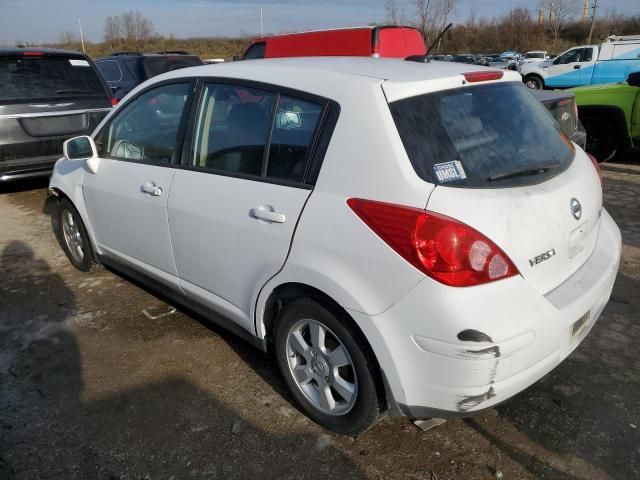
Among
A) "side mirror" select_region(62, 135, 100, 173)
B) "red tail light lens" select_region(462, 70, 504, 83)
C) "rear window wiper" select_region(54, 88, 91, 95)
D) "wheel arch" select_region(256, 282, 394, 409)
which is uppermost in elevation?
"red tail light lens" select_region(462, 70, 504, 83)

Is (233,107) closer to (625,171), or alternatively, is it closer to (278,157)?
(278,157)

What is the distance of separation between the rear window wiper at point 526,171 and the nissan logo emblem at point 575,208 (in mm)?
182

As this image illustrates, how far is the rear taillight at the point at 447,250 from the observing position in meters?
1.97

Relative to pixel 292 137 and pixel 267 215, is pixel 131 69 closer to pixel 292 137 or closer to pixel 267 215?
pixel 292 137

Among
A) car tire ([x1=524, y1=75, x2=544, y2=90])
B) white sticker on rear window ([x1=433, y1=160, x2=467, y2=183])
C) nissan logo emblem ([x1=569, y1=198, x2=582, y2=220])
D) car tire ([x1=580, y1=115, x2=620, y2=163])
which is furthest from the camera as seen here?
car tire ([x1=524, y1=75, x2=544, y2=90])

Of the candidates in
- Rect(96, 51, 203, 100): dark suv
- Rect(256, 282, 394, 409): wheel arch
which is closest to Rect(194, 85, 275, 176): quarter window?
Rect(256, 282, 394, 409): wheel arch

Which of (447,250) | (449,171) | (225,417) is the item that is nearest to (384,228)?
(447,250)

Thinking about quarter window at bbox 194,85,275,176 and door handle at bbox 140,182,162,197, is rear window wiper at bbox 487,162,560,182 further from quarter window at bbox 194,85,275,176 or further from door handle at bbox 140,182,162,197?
door handle at bbox 140,182,162,197

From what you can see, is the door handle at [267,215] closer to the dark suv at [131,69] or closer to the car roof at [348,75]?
the car roof at [348,75]

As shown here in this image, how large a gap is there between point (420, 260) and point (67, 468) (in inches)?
72.6

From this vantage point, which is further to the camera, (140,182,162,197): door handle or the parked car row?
the parked car row

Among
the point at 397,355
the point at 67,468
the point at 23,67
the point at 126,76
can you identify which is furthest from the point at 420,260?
the point at 126,76

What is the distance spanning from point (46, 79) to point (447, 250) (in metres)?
5.93

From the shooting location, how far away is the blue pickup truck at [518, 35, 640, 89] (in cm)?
1677
